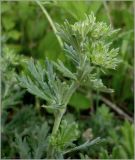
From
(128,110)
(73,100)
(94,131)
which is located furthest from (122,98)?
(94,131)

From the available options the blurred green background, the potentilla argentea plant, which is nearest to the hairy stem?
the potentilla argentea plant

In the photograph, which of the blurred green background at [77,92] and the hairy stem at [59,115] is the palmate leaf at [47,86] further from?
the blurred green background at [77,92]

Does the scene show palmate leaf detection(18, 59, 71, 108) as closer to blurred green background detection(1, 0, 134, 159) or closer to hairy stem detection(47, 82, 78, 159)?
hairy stem detection(47, 82, 78, 159)

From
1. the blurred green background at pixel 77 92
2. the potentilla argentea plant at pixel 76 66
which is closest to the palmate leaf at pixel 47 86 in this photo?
the potentilla argentea plant at pixel 76 66

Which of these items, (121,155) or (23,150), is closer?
(23,150)

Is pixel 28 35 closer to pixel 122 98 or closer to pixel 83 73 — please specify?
pixel 122 98

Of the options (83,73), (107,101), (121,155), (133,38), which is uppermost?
(133,38)
